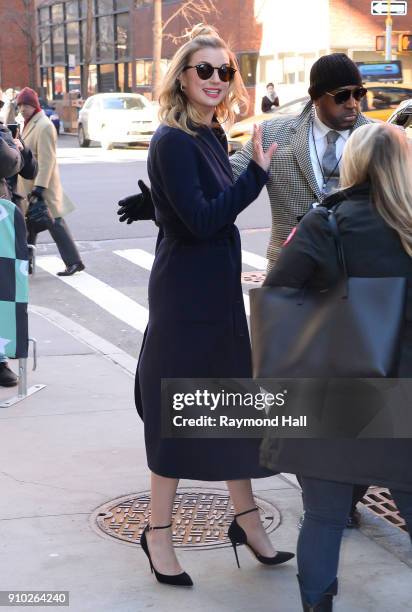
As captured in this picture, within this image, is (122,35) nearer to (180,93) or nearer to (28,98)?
(28,98)

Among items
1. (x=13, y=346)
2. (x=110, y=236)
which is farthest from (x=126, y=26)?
(x=13, y=346)

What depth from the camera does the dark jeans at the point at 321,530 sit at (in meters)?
3.46

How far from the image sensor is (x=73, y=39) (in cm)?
5922

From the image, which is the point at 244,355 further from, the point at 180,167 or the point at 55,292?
the point at 55,292

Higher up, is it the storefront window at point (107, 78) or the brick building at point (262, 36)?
the brick building at point (262, 36)

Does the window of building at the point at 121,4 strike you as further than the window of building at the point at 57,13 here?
No

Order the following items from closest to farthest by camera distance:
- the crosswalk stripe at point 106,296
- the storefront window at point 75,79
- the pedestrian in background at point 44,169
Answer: the crosswalk stripe at point 106,296 → the pedestrian in background at point 44,169 → the storefront window at point 75,79

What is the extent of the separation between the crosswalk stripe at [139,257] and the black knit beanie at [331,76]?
303 inches

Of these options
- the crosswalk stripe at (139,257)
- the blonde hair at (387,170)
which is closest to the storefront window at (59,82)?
the crosswalk stripe at (139,257)

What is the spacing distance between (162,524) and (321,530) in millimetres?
848

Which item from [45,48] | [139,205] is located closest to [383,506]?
[139,205]

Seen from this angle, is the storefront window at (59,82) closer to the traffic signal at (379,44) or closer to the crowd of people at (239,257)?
the traffic signal at (379,44)

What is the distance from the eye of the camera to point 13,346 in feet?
21.3

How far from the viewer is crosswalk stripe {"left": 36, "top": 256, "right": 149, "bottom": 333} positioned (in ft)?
32.0
